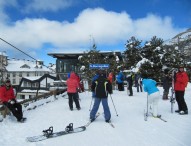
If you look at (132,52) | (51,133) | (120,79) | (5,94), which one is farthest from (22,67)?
(51,133)

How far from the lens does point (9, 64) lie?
11856 centimetres

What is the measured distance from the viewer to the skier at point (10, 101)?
405 inches

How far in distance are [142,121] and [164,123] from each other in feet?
2.62

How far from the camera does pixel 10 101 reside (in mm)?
10555

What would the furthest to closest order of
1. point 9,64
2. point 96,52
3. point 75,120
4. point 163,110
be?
point 9,64 → point 96,52 → point 163,110 → point 75,120

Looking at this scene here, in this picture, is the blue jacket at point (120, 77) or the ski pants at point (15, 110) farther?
the blue jacket at point (120, 77)

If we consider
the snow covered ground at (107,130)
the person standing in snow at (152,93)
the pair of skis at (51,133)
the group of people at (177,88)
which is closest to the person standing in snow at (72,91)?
the snow covered ground at (107,130)

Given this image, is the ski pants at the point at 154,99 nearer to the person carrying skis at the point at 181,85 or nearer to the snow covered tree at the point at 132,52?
the person carrying skis at the point at 181,85

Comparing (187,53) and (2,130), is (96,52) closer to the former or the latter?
(187,53)

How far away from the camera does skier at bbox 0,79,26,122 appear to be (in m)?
10.3

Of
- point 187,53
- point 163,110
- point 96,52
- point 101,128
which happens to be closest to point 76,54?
point 96,52

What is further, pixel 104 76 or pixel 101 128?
pixel 104 76

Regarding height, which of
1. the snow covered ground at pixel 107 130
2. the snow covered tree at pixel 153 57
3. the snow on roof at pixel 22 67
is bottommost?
the snow covered ground at pixel 107 130

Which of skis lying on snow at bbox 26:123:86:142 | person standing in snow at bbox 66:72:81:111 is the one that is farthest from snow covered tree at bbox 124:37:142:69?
skis lying on snow at bbox 26:123:86:142
